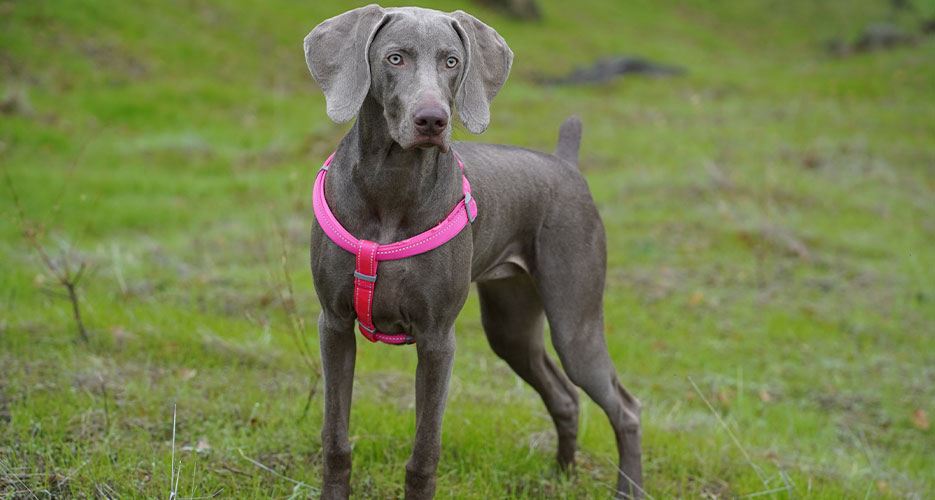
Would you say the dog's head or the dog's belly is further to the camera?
the dog's belly

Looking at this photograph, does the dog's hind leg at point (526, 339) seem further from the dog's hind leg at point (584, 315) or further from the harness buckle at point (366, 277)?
the harness buckle at point (366, 277)

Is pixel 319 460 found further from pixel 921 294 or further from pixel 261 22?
pixel 261 22

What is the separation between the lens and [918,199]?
1149 centimetres

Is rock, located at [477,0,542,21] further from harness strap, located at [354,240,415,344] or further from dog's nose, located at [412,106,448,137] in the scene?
dog's nose, located at [412,106,448,137]

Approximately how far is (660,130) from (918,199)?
521cm

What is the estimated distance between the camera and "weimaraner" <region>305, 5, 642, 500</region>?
294 centimetres

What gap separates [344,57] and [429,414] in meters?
1.41

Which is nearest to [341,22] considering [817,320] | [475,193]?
[475,193]

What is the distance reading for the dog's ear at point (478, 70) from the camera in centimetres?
306

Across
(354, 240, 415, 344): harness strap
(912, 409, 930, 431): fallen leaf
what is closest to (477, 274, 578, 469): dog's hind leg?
→ (354, 240, 415, 344): harness strap

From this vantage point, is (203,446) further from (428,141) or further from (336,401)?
(428,141)

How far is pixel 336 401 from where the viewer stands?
11.0ft

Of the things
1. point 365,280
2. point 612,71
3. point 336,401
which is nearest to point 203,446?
point 336,401

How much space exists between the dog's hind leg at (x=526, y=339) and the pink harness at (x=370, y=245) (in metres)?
1.09
